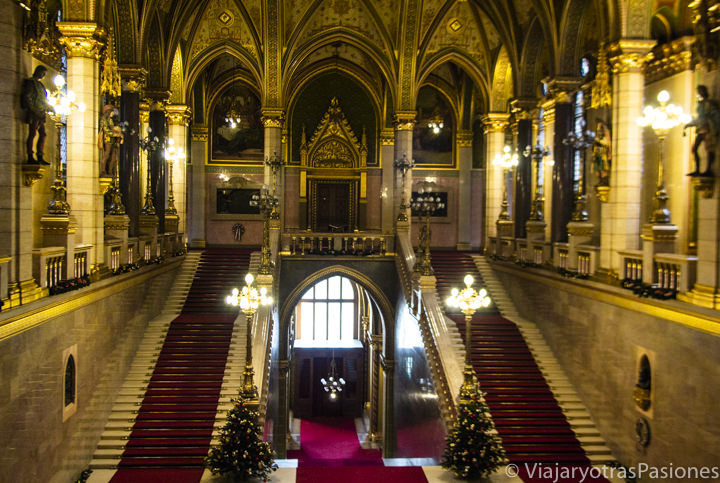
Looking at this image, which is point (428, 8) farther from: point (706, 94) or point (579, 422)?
point (579, 422)

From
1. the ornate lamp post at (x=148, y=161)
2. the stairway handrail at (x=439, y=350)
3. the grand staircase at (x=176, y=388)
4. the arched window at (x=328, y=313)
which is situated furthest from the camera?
the arched window at (x=328, y=313)

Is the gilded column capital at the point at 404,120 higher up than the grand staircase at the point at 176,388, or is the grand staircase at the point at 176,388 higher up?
the gilded column capital at the point at 404,120

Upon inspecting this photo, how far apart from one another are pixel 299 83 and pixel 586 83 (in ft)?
46.2

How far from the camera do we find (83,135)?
13.3 meters

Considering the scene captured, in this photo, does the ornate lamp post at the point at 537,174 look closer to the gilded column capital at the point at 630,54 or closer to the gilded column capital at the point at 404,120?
the gilded column capital at the point at 630,54

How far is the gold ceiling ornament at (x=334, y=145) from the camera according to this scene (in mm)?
28359

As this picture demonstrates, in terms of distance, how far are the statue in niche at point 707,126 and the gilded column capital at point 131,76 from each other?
553 inches

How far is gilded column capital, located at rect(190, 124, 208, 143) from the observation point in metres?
28.2

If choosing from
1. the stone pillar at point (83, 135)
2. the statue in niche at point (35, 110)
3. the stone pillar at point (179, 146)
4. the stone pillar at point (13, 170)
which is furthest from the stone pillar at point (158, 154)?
the stone pillar at point (13, 170)

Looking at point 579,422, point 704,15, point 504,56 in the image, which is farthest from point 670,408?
point 504,56

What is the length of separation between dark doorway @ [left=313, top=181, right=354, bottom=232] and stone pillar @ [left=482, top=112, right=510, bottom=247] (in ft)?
26.6

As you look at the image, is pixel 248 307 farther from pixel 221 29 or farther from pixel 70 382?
pixel 221 29

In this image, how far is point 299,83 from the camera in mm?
28266

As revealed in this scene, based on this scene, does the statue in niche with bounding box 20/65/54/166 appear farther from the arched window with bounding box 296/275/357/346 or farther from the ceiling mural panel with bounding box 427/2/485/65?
the arched window with bounding box 296/275/357/346
